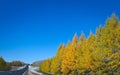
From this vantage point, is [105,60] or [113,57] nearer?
[113,57]

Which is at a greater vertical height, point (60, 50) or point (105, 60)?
point (60, 50)

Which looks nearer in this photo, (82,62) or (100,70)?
(100,70)

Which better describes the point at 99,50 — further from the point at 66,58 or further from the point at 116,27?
the point at 66,58

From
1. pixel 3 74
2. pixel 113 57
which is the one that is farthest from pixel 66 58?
pixel 113 57

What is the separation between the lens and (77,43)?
88.5m

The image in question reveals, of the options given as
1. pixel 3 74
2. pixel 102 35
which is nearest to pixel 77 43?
pixel 3 74

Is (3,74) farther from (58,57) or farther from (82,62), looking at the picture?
(58,57)

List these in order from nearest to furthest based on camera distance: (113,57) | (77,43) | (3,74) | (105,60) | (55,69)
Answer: (113,57)
(105,60)
(3,74)
(77,43)
(55,69)

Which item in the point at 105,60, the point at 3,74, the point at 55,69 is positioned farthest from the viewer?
the point at 55,69

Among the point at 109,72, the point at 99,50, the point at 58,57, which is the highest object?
the point at 58,57

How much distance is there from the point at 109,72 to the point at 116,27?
7.53 meters

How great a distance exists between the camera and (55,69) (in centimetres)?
10212

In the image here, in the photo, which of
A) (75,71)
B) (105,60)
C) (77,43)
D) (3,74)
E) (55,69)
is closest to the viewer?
(105,60)

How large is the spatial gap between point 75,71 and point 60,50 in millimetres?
21269
